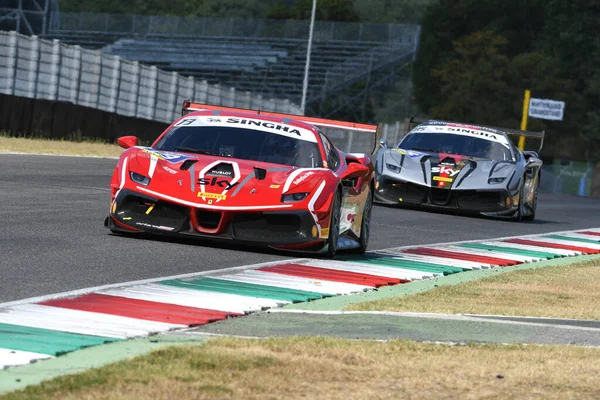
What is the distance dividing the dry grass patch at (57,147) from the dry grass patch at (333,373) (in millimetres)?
19128

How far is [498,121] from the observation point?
236 ft

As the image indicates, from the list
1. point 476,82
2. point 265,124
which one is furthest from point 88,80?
point 476,82

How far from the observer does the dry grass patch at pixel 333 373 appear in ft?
18.0

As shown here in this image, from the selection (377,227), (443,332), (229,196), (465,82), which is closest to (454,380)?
(443,332)

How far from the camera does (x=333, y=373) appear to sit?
6059mm

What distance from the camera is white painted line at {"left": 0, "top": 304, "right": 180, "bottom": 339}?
707cm

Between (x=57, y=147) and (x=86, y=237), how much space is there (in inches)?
662

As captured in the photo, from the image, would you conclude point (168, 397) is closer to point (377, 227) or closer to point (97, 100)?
point (377, 227)

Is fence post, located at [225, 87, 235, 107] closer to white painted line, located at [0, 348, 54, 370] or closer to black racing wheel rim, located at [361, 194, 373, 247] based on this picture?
black racing wheel rim, located at [361, 194, 373, 247]

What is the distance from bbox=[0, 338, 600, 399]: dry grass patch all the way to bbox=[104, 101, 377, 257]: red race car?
181 inches

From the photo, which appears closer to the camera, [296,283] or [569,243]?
[296,283]

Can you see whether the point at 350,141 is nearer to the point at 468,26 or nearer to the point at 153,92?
the point at 153,92

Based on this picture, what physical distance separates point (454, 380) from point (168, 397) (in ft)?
4.54

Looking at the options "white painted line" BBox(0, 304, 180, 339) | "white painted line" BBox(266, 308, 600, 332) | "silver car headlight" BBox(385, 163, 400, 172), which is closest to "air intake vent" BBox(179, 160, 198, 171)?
"white painted line" BBox(266, 308, 600, 332)
